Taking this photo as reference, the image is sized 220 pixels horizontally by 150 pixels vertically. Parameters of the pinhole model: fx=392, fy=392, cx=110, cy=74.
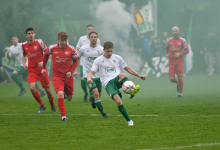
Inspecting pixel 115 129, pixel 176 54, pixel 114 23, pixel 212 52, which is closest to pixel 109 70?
pixel 115 129

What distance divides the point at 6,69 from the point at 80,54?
1261 cm

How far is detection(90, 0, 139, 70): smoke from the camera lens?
2520 centimetres

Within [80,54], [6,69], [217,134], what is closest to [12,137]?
[217,134]

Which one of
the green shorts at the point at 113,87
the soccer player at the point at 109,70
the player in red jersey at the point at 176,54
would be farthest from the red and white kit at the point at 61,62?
the player in red jersey at the point at 176,54

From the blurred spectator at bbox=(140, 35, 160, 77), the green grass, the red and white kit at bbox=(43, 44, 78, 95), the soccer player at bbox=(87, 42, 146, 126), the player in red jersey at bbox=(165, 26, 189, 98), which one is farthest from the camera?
the blurred spectator at bbox=(140, 35, 160, 77)

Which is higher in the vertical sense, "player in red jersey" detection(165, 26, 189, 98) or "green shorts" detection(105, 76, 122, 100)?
"player in red jersey" detection(165, 26, 189, 98)

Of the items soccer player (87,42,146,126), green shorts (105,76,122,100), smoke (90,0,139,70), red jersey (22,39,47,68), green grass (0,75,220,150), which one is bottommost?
green grass (0,75,220,150)

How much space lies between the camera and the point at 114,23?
2639 centimetres

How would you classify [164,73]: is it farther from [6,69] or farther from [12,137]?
[12,137]

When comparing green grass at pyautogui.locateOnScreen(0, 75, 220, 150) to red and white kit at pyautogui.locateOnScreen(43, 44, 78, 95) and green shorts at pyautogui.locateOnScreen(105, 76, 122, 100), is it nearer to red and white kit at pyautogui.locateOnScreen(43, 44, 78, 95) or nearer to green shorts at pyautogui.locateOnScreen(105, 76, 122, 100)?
green shorts at pyautogui.locateOnScreen(105, 76, 122, 100)

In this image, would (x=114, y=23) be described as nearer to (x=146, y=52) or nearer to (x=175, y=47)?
(x=146, y=52)

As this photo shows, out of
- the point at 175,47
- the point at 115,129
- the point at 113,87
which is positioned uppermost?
the point at 175,47

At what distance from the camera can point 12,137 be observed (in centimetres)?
646

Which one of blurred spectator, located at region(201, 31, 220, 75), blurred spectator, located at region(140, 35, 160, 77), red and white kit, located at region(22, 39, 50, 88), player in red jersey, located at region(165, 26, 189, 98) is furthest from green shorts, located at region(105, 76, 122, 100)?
blurred spectator, located at region(201, 31, 220, 75)
